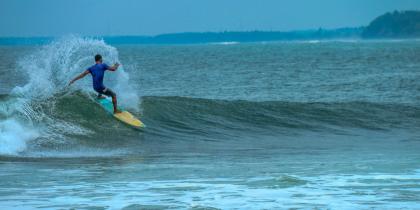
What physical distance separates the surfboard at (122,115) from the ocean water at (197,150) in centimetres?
20

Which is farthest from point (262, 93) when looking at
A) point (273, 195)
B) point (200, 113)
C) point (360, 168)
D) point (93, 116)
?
point (273, 195)

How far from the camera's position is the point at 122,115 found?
20469mm

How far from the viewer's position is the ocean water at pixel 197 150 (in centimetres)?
1134

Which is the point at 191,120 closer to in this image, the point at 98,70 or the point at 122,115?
the point at 122,115

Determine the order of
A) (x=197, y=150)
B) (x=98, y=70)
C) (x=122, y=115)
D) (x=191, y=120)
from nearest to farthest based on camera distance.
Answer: (x=197, y=150) < (x=98, y=70) < (x=122, y=115) < (x=191, y=120)

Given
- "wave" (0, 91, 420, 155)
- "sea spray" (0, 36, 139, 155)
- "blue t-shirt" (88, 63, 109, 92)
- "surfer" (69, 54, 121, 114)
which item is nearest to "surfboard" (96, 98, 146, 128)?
"wave" (0, 91, 420, 155)

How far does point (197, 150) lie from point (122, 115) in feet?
11.3

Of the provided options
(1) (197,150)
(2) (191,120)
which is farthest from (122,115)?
(1) (197,150)

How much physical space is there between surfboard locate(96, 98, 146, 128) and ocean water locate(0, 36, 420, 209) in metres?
0.20

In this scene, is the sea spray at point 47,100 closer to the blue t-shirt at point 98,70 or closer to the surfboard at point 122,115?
the surfboard at point 122,115

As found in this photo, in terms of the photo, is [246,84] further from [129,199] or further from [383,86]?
[129,199]

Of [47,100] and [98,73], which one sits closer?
[98,73]

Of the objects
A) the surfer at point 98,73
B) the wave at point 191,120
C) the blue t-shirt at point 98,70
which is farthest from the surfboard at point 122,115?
the blue t-shirt at point 98,70

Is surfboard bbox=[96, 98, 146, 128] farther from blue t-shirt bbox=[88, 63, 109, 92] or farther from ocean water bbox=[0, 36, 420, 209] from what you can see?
blue t-shirt bbox=[88, 63, 109, 92]
